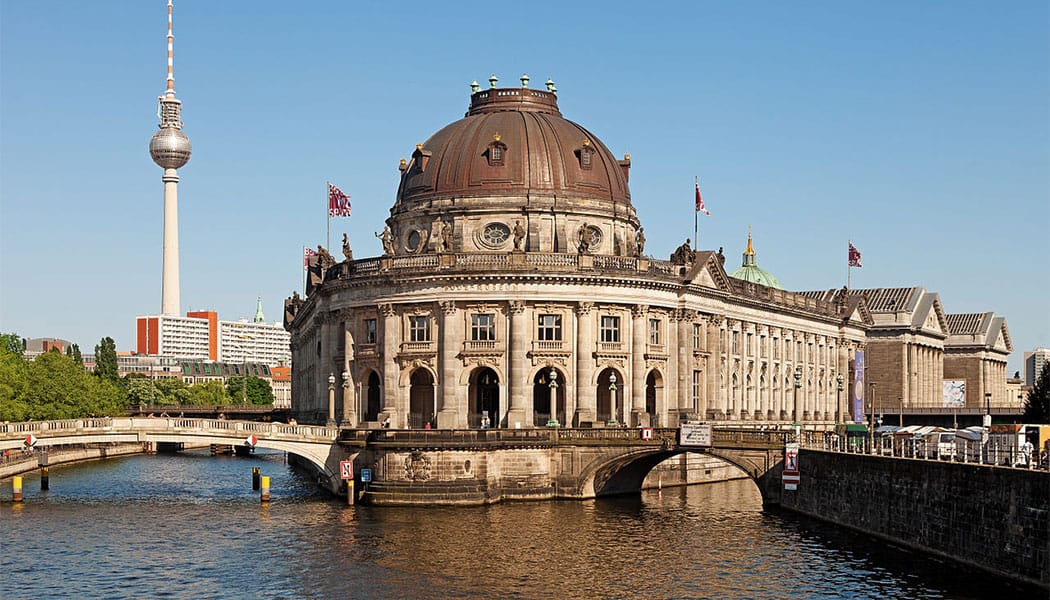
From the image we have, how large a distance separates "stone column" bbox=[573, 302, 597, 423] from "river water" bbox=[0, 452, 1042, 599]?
11.8 meters

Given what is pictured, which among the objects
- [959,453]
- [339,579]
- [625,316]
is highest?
[625,316]

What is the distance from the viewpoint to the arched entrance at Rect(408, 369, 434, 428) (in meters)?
109

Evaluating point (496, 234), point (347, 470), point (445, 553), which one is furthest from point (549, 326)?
point (445, 553)

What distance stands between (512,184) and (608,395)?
18689 millimetres

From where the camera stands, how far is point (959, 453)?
71.7 meters

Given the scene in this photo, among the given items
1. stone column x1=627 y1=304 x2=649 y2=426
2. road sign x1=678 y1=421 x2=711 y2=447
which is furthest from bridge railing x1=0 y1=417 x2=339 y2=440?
stone column x1=627 y1=304 x2=649 y2=426

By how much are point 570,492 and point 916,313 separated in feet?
363

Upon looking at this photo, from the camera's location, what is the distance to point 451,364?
104938 millimetres

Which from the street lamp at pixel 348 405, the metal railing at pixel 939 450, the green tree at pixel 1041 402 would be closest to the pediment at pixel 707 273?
the metal railing at pixel 939 450

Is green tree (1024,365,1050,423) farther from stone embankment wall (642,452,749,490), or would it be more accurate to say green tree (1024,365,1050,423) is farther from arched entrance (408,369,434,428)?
arched entrance (408,369,434,428)

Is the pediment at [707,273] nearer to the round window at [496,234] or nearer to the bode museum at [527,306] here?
the bode museum at [527,306]

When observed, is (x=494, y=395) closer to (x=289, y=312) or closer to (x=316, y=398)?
(x=316, y=398)

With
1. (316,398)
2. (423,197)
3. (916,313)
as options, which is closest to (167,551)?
(423,197)

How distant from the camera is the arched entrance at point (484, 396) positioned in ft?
354
